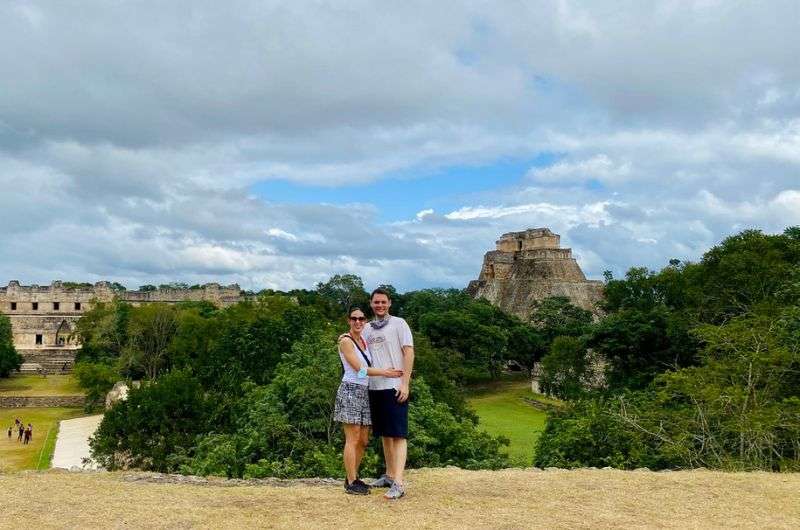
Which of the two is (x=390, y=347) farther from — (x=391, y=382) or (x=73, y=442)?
(x=73, y=442)

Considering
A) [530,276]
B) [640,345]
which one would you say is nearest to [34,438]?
[640,345]

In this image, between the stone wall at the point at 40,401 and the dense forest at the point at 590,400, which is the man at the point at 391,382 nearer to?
the dense forest at the point at 590,400

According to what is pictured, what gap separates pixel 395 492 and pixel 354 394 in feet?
2.90

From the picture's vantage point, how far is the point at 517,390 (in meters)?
37.2

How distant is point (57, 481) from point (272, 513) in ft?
7.81

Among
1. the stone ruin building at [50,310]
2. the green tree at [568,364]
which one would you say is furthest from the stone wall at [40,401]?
the green tree at [568,364]

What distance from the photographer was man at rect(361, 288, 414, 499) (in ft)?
21.0

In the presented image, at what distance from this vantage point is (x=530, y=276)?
53281 mm

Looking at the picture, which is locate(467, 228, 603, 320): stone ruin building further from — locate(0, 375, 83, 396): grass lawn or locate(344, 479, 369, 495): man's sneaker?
locate(344, 479, 369, 495): man's sneaker

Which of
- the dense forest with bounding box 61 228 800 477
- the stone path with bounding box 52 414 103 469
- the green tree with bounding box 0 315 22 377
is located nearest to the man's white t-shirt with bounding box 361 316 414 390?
the dense forest with bounding box 61 228 800 477

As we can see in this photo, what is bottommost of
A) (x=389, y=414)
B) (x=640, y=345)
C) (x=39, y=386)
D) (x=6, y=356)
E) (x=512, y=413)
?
(x=512, y=413)

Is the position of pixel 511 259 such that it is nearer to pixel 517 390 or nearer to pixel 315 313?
pixel 517 390

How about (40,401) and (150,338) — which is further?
(150,338)

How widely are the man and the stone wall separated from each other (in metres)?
28.9
